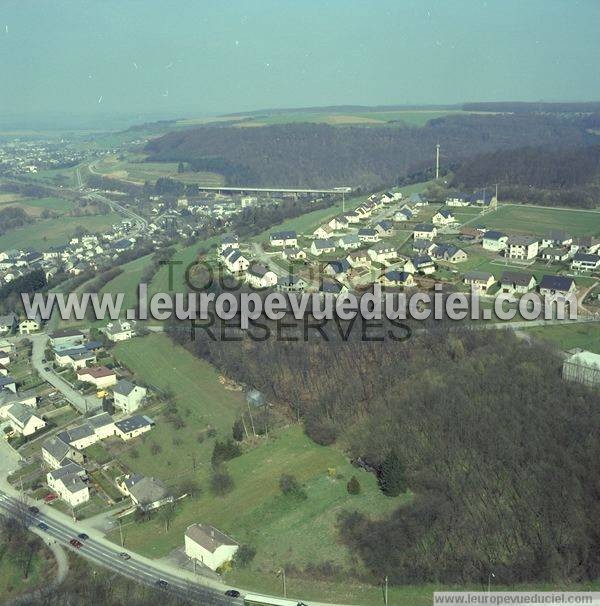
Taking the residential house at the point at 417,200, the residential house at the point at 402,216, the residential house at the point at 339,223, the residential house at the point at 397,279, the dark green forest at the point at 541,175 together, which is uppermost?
the dark green forest at the point at 541,175

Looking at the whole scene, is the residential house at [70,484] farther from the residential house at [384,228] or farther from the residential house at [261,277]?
the residential house at [384,228]

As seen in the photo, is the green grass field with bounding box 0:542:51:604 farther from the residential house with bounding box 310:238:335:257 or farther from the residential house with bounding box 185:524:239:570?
the residential house with bounding box 310:238:335:257

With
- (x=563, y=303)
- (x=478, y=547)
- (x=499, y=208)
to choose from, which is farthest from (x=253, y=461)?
(x=499, y=208)

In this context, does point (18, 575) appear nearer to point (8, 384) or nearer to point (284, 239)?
point (8, 384)

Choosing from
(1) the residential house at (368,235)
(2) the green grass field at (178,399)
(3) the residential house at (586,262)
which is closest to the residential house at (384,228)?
(1) the residential house at (368,235)

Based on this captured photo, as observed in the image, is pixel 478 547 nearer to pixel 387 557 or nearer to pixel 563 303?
pixel 387 557

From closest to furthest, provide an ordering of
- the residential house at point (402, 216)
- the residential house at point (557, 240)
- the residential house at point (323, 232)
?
the residential house at point (557, 240), the residential house at point (323, 232), the residential house at point (402, 216)

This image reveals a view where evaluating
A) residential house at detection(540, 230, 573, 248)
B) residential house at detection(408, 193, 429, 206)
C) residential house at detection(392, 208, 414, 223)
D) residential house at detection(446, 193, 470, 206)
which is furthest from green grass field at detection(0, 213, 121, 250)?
residential house at detection(540, 230, 573, 248)
